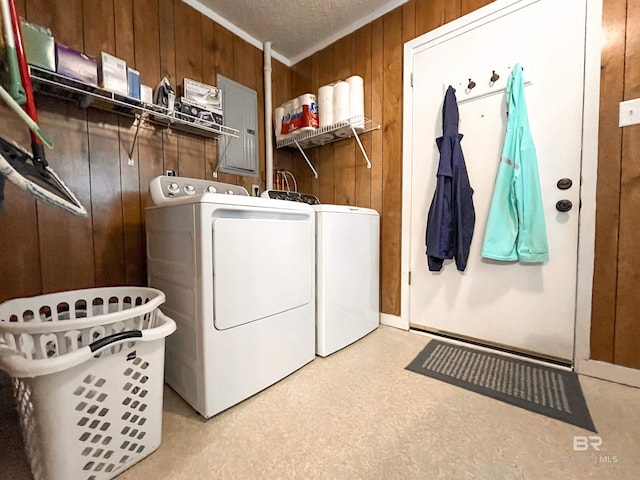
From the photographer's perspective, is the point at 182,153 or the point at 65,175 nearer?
the point at 65,175

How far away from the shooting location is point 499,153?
1.52 m

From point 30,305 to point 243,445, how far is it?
92cm

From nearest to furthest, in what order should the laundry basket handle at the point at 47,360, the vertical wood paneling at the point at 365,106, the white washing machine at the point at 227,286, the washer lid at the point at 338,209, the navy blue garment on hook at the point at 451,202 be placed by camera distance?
the laundry basket handle at the point at 47,360 → the white washing machine at the point at 227,286 → the washer lid at the point at 338,209 → the navy blue garment on hook at the point at 451,202 → the vertical wood paneling at the point at 365,106

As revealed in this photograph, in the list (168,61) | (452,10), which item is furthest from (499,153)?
(168,61)

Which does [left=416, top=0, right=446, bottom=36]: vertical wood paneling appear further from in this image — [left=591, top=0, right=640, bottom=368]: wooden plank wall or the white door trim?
[left=591, top=0, right=640, bottom=368]: wooden plank wall

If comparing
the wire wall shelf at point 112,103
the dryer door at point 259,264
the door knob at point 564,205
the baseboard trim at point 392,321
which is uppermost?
the wire wall shelf at point 112,103

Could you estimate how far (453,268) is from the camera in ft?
5.61

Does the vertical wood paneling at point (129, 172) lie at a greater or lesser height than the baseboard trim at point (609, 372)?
greater

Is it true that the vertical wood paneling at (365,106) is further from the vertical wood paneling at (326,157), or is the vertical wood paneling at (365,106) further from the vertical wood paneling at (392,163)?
the vertical wood paneling at (326,157)

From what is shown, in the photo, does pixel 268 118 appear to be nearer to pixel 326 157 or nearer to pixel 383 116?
pixel 326 157

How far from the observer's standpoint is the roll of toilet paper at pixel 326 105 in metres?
1.98

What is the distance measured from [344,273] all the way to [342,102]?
1251mm

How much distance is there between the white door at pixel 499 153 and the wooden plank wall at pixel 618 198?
0.09 metres

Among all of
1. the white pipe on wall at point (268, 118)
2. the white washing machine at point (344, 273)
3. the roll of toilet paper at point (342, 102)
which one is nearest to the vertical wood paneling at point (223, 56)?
the white pipe on wall at point (268, 118)
